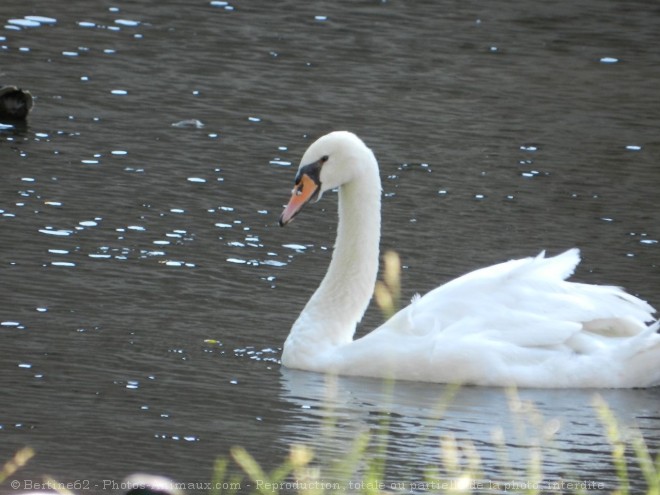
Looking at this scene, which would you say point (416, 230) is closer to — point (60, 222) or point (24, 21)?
point (60, 222)

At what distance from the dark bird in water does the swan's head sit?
6.14m

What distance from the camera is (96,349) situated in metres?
10.0

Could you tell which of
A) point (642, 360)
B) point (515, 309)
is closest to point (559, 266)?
point (515, 309)

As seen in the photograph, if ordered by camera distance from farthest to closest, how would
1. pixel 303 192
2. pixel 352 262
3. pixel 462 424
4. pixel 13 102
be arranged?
1. pixel 13 102
2. pixel 352 262
3. pixel 303 192
4. pixel 462 424

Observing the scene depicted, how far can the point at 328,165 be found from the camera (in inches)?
416

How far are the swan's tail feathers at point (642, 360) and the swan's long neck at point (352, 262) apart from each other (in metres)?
1.64

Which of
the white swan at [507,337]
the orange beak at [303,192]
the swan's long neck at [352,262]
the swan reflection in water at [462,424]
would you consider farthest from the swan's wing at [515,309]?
the orange beak at [303,192]

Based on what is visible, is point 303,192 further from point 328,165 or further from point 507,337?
point 507,337

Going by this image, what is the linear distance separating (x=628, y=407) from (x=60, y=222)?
4.75 metres

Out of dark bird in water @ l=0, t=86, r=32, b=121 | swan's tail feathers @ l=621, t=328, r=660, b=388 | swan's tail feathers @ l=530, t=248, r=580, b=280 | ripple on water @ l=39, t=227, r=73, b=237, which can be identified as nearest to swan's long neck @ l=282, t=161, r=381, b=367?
swan's tail feathers @ l=530, t=248, r=580, b=280

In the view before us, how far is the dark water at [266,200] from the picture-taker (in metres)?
8.97

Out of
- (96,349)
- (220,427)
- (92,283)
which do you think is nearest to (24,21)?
(92,283)

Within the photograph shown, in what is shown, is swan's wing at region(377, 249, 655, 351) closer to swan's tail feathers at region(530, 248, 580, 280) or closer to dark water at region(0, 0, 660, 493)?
swan's tail feathers at region(530, 248, 580, 280)

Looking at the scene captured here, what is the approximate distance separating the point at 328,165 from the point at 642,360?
2.19 m
